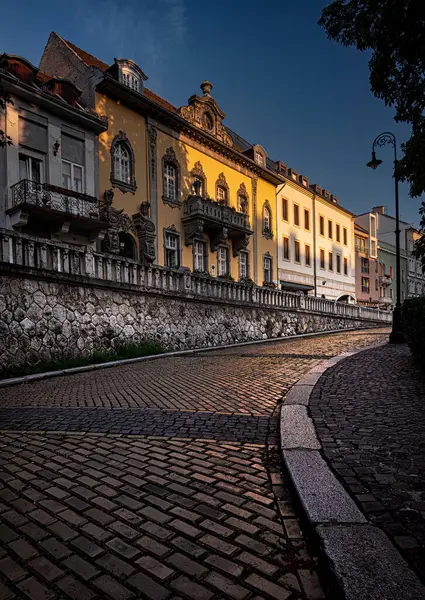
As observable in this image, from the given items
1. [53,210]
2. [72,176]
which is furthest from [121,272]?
[72,176]

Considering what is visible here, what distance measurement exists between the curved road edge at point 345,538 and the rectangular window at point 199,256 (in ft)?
68.3

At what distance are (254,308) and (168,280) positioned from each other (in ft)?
18.0

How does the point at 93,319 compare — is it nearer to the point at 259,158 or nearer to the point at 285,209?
the point at 259,158

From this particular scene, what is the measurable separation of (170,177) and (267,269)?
11488 millimetres

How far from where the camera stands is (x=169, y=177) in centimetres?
2256

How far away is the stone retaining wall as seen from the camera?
9.22 metres

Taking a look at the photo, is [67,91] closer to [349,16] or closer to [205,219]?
[205,219]

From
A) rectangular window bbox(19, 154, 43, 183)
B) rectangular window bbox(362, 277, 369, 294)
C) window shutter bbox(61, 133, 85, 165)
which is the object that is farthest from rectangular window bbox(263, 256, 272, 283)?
rectangular window bbox(362, 277, 369, 294)

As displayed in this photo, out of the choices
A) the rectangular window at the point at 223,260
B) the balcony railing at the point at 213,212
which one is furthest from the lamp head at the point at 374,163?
the rectangular window at the point at 223,260

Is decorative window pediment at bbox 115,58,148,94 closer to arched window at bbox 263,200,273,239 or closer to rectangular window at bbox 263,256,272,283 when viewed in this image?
arched window at bbox 263,200,273,239

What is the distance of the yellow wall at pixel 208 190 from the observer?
2175cm

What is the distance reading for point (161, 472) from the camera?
3.17 metres

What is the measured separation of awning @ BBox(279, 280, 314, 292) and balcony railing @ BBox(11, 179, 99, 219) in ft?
60.5

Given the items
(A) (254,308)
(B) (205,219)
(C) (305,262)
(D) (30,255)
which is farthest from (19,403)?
(C) (305,262)
